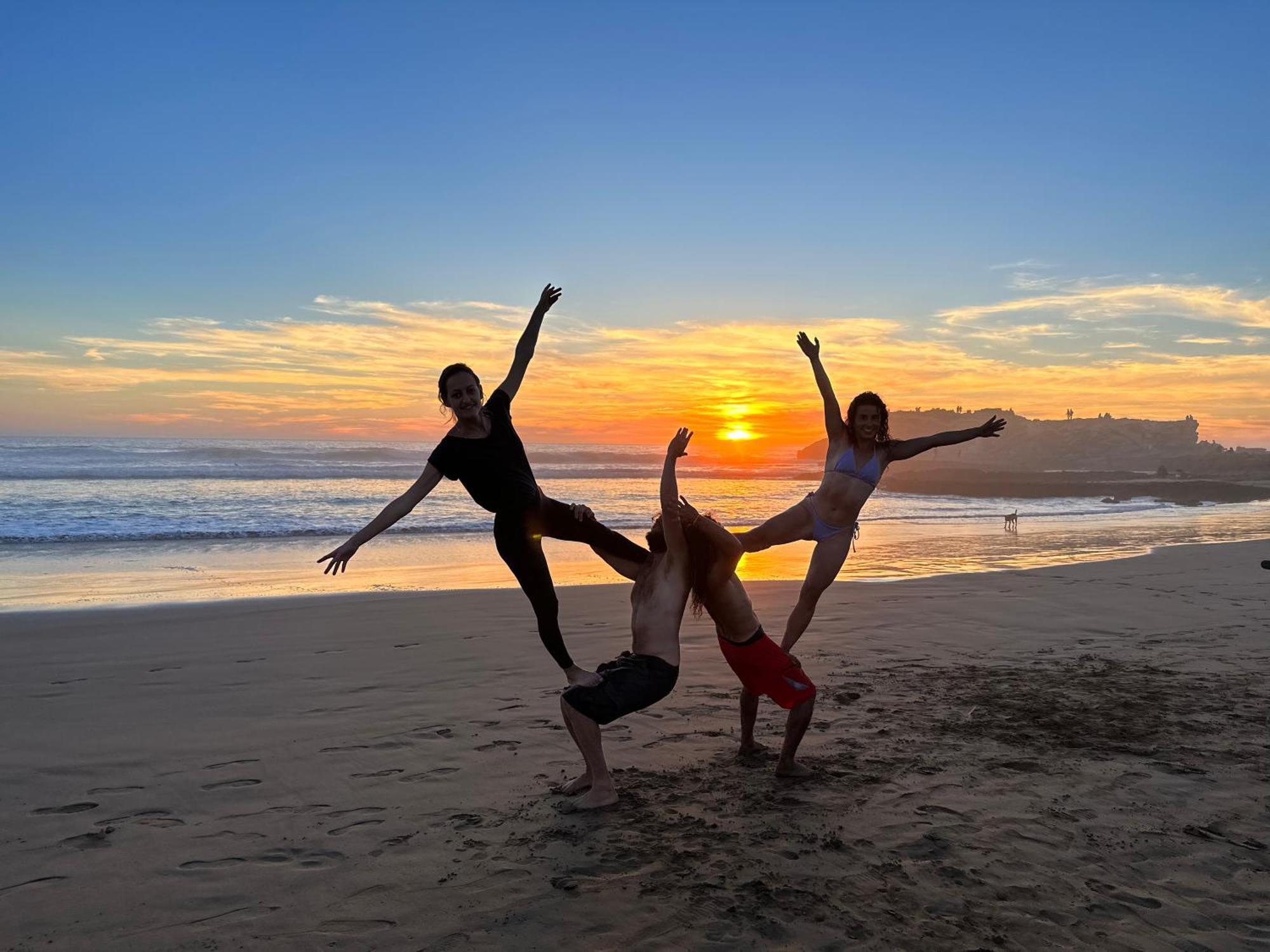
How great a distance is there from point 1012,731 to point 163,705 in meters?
6.04

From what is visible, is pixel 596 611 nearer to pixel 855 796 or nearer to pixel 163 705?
pixel 163 705

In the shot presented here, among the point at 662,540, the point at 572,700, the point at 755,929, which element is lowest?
the point at 755,929

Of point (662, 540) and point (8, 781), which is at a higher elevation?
point (662, 540)

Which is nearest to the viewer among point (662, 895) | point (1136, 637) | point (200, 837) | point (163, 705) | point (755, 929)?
point (755, 929)

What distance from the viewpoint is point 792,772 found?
4707 mm

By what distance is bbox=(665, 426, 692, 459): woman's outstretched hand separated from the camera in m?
3.96

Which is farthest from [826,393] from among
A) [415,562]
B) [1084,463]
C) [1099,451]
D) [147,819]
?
[1099,451]

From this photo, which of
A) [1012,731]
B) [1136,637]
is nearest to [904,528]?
[1136,637]

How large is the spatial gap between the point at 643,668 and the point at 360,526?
1746 cm

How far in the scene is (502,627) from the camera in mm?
9023

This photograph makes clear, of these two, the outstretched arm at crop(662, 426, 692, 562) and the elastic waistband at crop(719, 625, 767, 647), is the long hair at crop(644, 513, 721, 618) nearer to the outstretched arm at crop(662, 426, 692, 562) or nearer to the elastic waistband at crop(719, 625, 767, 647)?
the outstretched arm at crop(662, 426, 692, 562)

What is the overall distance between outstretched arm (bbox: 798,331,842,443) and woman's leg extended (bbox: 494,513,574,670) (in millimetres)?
2288

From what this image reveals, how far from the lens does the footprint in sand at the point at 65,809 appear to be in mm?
4262

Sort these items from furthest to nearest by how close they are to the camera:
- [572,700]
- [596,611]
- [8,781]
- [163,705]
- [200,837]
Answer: [596,611], [163,705], [8,781], [572,700], [200,837]
